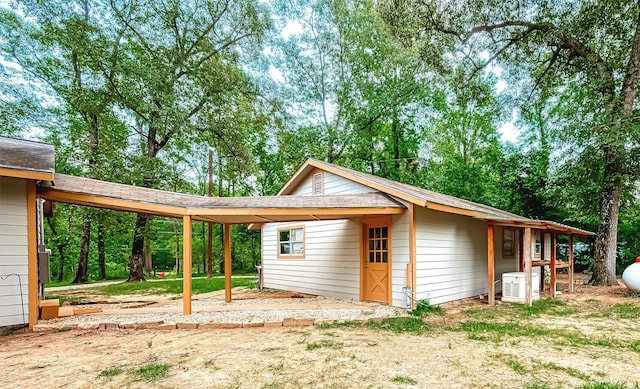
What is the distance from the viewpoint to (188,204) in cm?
617

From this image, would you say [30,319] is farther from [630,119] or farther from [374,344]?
[630,119]

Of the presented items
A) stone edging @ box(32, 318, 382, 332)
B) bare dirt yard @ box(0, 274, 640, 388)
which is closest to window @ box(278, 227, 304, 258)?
stone edging @ box(32, 318, 382, 332)

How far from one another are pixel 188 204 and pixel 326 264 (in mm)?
4041

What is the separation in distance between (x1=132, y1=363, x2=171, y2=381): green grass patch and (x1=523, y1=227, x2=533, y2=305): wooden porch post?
699cm

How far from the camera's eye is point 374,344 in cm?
448

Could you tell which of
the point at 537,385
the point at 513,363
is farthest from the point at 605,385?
the point at 513,363

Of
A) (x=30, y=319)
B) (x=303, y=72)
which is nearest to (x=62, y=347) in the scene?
(x=30, y=319)

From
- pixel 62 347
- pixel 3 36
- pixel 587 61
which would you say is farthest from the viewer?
pixel 3 36

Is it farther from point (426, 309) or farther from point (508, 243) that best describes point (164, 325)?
point (508, 243)

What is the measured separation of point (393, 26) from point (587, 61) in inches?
244

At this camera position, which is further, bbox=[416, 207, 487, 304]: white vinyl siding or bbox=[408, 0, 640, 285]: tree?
bbox=[408, 0, 640, 285]: tree

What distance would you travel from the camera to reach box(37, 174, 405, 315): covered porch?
222 inches

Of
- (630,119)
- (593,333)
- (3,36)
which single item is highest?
(3,36)

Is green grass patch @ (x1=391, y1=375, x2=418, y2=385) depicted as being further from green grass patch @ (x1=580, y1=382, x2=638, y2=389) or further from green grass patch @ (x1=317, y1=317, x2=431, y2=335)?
green grass patch @ (x1=317, y1=317, x2=431, y2=335)
